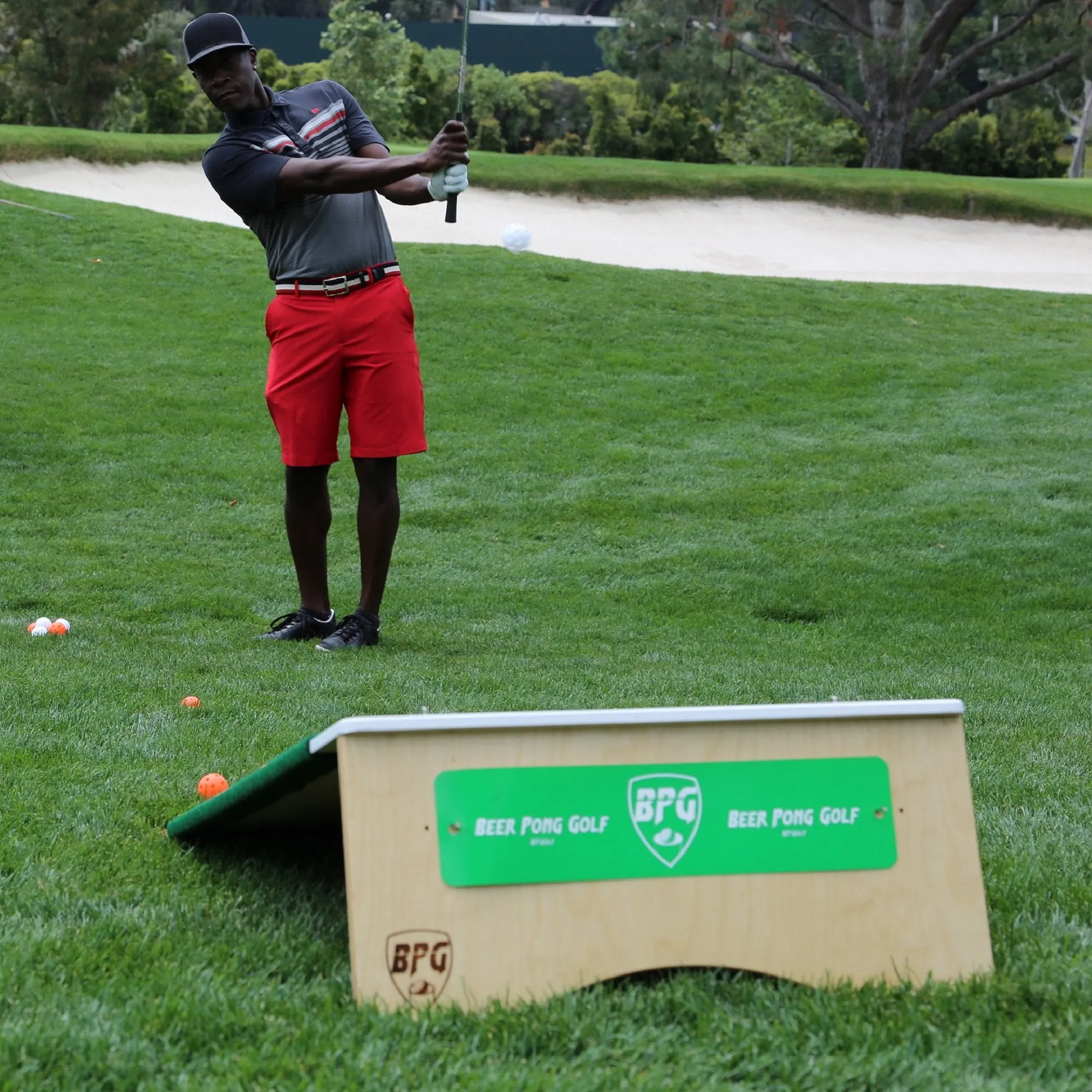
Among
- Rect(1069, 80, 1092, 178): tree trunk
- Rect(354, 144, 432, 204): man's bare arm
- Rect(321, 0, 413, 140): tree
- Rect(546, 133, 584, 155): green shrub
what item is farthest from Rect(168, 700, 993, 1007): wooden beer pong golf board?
Rect(1069, 80, 1092, 178): tree trunk

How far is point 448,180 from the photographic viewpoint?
4457 millimetres

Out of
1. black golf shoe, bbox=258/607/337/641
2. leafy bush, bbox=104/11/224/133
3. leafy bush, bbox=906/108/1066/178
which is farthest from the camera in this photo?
leafy bush, bbox=906/108/1066/178

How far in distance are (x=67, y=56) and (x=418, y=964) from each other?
Answer: 35.2 metres

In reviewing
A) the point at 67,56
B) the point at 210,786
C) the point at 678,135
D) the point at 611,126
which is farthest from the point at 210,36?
the point at 611,126

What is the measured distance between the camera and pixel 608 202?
21.7 m

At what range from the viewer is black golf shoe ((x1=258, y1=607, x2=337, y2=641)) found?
17.4ft

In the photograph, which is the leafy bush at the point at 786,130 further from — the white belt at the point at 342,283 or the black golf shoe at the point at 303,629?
the white belt at the point at 342,283

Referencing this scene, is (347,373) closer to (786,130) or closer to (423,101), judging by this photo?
(423,101)

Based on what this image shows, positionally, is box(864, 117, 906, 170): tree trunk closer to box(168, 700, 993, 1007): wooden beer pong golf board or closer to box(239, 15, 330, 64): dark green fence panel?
box(239, 15, 330, 64): dark green fence panel

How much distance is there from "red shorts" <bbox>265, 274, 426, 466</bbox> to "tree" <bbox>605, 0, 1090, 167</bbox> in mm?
26497

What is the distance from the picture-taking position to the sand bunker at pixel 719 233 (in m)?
19.3

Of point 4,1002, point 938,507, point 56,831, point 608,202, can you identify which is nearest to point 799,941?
point 4,1002

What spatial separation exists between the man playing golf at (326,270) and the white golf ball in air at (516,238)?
12943 mm

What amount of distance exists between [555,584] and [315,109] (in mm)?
2885
